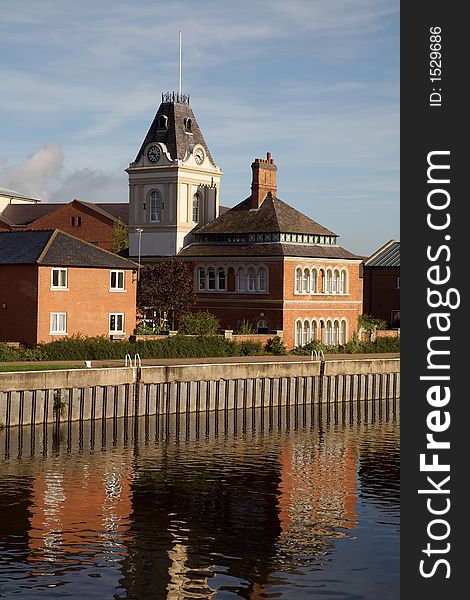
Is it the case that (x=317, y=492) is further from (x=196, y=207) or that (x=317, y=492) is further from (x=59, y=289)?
(x=196, y=207)

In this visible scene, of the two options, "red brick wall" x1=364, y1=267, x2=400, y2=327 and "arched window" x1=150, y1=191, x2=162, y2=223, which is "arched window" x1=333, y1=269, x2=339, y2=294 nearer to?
"arched window" x1=150, y1=191, x2=162, y2=223

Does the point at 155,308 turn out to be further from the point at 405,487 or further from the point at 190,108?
the point at 405,487

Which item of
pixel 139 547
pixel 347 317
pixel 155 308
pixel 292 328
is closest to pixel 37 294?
pixel 155 308

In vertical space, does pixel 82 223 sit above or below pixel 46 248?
above

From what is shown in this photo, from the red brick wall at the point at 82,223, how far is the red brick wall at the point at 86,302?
2022 inches

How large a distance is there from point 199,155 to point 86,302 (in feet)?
78.1

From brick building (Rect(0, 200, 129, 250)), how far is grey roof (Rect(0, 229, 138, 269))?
48805mm

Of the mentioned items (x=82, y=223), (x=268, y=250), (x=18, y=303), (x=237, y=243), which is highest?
(x=82, y=223)

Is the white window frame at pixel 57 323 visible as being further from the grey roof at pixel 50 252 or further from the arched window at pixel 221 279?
the arched window at pixel 221 279

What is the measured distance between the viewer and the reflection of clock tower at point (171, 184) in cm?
9238

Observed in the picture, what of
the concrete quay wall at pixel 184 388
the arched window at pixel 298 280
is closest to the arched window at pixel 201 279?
the arched window at pixel 298 280

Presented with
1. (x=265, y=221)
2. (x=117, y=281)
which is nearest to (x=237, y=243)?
(x=265, y=221)

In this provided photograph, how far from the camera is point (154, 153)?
93.4 metres

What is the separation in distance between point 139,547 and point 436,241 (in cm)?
1601
